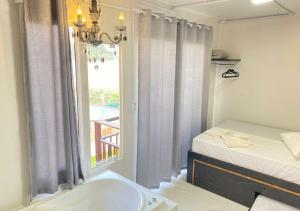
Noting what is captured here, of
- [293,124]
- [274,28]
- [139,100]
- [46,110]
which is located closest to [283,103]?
[293,124]

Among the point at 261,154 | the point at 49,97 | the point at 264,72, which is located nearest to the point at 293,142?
the point at 261,154

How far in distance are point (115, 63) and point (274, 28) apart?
102 inches

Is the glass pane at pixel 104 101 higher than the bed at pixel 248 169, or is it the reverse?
the glass pane at pixel 104 101

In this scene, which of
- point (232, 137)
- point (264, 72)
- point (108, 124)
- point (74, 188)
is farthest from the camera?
point (264, 72)

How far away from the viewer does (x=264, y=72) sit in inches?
142

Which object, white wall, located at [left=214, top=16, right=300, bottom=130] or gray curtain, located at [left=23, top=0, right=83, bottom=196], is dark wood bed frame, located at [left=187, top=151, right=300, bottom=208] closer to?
white wall, located at [left=214, top=16, right=300, bottom=130]

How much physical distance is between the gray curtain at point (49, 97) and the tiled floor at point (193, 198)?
1.40 meters

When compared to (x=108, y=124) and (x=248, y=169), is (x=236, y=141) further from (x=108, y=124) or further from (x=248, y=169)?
(x=108, y=124)

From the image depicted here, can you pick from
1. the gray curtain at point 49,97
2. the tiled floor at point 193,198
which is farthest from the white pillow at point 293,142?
the gray curtain at point 49,97

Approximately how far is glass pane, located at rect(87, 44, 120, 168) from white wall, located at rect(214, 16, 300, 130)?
91.9 inches

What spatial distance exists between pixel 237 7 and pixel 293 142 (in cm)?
186

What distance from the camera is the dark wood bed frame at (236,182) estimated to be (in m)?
2.36

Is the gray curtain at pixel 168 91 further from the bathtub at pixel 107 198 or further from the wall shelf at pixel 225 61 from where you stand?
the bathtub at pixel 107 198

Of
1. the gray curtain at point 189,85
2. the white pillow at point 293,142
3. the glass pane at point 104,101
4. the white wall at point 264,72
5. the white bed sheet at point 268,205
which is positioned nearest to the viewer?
the white bed sheet at point 268,205
